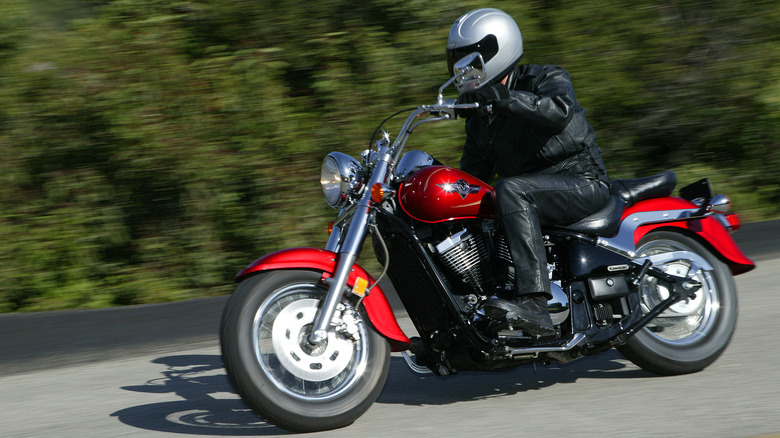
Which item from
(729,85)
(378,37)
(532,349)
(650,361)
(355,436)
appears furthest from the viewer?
(729,85)

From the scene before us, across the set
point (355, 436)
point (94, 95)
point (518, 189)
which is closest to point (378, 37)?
point (94, 95)

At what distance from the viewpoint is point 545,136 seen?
170 inches

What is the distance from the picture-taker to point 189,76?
823 centimetres

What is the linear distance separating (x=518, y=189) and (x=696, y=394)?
1.29 meters

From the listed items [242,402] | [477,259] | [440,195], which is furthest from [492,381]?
[242,402]

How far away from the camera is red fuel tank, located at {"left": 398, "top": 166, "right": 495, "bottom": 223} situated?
3963 mm

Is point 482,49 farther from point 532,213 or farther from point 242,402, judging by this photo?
point 242,402

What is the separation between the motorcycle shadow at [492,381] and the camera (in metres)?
4.43

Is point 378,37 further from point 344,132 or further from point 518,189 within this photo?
point 518,189

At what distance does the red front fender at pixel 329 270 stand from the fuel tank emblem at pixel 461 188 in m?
0.54

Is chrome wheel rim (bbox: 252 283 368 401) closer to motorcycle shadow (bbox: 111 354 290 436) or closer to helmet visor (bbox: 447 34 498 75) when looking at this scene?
motorcycle shadow (bbox: 111 354 290 436)

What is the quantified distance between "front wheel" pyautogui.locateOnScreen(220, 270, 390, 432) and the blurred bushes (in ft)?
13.9

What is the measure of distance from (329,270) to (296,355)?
398mm

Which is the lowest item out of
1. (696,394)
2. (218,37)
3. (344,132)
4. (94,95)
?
(696,394)
